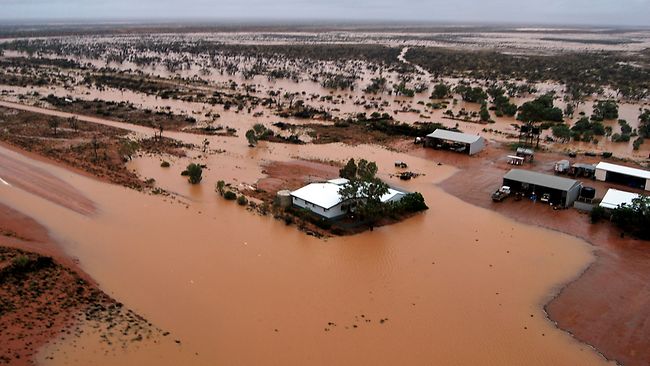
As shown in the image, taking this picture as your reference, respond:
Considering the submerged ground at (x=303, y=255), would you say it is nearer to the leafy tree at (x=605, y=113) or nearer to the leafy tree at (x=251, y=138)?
the leafy tree at (x=251, y=138)

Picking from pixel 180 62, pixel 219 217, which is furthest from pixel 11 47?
pixel 219 217

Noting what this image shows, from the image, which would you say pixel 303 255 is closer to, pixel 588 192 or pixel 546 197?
pixel 546 197

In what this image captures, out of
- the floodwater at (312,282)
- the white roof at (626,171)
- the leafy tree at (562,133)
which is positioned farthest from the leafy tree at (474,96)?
the floodwater at (312,282)

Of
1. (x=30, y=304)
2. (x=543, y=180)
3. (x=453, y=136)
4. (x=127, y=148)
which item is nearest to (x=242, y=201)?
(x=30, y=304)

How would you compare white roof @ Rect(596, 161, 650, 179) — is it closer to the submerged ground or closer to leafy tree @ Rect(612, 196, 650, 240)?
the submerged ground

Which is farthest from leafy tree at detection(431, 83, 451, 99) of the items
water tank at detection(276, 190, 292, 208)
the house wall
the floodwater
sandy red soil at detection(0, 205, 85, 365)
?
sandy red soil at detection(0, 205, 85, 365)
